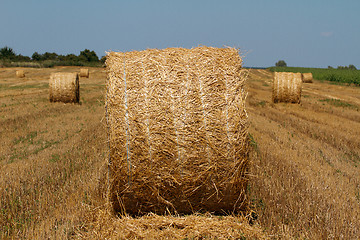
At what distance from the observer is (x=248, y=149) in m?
3.84

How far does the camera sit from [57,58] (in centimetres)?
5425

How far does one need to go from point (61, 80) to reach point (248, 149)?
12.6 meters

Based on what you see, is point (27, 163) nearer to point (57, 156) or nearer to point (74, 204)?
point (57, 156)

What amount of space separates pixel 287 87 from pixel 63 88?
10.5 m

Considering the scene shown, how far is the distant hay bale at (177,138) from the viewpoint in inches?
148

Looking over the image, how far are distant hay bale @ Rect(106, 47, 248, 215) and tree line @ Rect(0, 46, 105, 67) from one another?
4531cm

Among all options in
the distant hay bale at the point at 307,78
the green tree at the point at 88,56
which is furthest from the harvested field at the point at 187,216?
the green tree at the point at 88,56

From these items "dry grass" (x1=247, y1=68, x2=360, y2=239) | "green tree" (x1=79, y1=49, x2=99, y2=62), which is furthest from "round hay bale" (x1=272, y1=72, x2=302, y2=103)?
"green tree" (x1=79, y1=49, x2=99, y2=62)

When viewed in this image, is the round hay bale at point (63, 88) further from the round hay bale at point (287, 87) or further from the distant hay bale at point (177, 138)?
the distant hay bale at point (177, 138)

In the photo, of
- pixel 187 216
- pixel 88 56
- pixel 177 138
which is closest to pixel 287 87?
pixel 187 216

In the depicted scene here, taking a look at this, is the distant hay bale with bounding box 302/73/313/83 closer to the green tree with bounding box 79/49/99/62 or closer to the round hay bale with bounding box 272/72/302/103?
the round hay bale with bounding box 272/72/302/103

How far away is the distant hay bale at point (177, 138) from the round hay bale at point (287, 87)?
35.3 feet

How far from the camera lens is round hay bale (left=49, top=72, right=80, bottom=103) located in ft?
46.7

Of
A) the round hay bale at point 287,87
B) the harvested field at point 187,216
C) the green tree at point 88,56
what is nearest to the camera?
the harvested field at point 187,216
